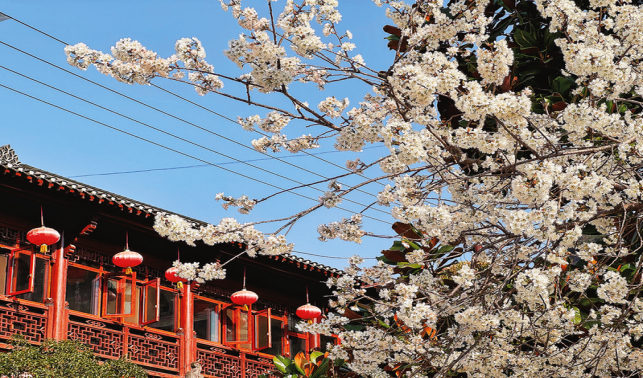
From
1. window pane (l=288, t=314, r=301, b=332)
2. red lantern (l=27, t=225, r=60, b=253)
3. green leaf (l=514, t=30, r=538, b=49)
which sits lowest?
green leaf (l=514, t=30, r=538, b=49)

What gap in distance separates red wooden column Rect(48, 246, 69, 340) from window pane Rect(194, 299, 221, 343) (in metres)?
2.99

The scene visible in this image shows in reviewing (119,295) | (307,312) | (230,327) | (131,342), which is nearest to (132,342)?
(131,342)

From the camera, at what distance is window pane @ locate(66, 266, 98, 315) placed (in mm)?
10227

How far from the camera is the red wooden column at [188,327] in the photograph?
37.3ft

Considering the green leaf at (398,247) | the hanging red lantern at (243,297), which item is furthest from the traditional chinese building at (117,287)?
the green leaf at (398,247)

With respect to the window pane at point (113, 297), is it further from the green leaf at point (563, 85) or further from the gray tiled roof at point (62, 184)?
the green leaf at point (563, 85)

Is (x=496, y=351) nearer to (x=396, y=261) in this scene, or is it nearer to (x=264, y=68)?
(x=396, y=261)

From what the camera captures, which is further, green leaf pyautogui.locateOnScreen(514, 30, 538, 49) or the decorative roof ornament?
the decorative roof ornament

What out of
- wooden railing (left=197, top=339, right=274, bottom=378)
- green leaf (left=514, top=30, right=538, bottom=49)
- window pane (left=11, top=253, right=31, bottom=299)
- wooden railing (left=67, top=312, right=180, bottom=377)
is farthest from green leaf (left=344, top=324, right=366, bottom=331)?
wooden railing (left=197, top=339, right=274, bottom=378)

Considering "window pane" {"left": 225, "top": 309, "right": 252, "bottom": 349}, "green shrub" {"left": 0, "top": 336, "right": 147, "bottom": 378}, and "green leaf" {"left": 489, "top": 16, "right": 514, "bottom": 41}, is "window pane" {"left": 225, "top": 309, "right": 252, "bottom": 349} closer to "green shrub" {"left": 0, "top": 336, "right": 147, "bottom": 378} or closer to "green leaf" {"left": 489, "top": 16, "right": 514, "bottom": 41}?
"green shrub" {"left": 0, "top": 336, "right": 147, "bottom": 378}

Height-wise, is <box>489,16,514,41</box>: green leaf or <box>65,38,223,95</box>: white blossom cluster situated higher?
<box>489,16,514,41</box>: green leaf

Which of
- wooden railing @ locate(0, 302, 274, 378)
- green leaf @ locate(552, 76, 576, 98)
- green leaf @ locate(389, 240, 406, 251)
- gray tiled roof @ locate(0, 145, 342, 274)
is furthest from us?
wooden railing @ locate(0, 302, 274, 378)

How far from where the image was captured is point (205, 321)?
12531 mm

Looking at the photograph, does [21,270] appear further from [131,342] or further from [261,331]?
[261,331]
